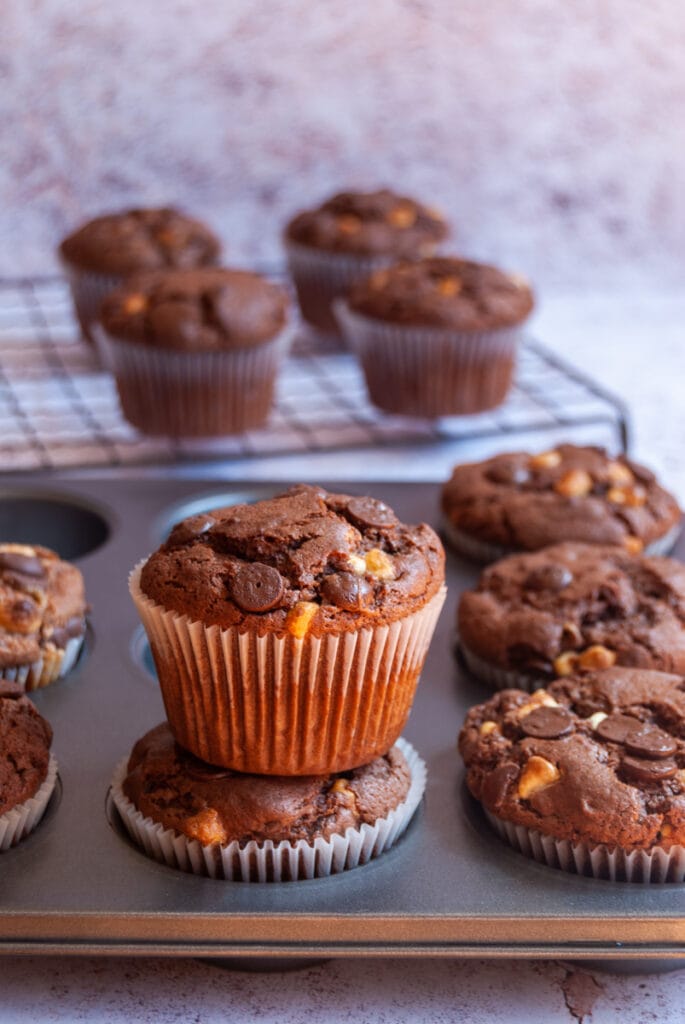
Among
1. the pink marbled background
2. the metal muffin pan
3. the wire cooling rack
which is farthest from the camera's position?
the pink marbled background

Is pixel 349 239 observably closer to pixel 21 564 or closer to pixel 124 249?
pixel 124 249

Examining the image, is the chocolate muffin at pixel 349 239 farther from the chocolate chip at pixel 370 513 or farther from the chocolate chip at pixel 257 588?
the chocolate chip at pixel 257 588

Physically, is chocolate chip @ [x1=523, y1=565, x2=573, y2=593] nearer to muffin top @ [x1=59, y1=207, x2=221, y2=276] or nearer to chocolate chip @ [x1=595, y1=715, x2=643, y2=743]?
chocolate chip @ [x1=595, y1=715, x2=643, y2=743]

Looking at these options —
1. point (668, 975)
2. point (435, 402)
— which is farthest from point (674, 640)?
point (435, 402)

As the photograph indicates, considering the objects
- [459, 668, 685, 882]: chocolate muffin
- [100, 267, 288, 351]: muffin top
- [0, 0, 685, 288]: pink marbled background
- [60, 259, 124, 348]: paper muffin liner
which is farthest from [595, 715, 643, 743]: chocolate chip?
[0, 0, 685, 288]: pink marbled background

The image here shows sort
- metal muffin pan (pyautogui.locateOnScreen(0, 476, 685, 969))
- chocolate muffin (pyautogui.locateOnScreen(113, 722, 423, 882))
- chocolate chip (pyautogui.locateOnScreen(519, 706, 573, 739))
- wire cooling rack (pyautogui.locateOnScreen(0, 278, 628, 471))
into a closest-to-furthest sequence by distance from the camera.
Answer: metal muffin pan (pyautogui.locateOnScreen(0, 476, 685, 969)) → chocolate muffin (pyautogui.locateOnScreen(113, 722, 423, 882)) → chocolate chip (pyautogui.locateOnScreen(519, 706, 573, 739)) → wire cooling rack (pyautogui.locateOnScreen(0, 278, 628, 471))

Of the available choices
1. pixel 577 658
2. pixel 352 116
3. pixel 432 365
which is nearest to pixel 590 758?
pixel 577 658

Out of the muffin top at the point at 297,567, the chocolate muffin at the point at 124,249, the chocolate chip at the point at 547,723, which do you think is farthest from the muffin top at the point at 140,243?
the chocolate chip at the point at 547,723

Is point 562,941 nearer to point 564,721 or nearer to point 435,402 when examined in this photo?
point 564,721
